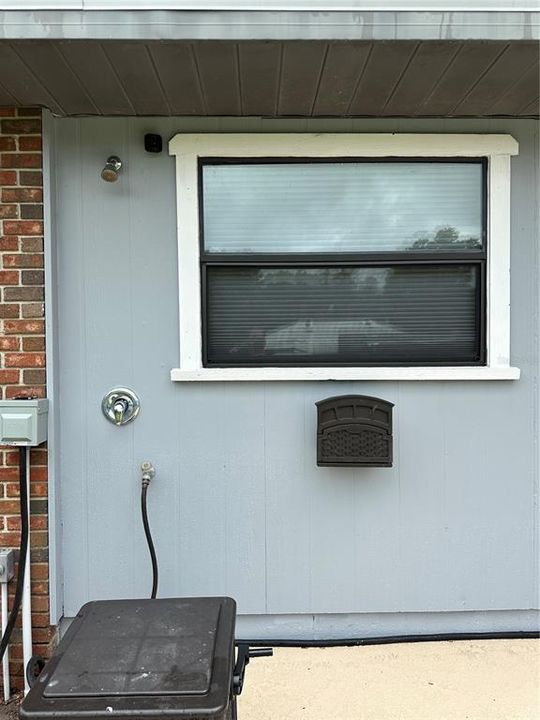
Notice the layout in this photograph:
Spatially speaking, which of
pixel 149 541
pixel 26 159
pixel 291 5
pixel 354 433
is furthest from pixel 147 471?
pixel 291 5

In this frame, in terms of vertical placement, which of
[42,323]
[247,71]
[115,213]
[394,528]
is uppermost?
[247,71]

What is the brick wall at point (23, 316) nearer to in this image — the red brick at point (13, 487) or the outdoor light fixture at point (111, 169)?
the red brick at point (13, 487)

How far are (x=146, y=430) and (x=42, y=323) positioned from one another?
2.17 feet

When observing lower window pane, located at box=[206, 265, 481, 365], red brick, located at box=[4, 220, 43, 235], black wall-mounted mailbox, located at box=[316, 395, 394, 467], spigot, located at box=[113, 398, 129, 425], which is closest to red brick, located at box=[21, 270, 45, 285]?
red brick, located at box=[4, 220, 43, 235]

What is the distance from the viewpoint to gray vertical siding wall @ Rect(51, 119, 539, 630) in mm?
2402

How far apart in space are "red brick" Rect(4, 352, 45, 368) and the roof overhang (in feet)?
3.49

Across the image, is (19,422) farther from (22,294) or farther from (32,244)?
(32,244)

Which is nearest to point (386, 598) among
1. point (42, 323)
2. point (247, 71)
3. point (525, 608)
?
point (525, 608)

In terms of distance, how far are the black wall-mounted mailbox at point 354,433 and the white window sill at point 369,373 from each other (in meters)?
0.13

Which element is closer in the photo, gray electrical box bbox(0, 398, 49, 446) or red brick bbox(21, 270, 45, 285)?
gray electrical box bbox(0, 398, 49, 446)

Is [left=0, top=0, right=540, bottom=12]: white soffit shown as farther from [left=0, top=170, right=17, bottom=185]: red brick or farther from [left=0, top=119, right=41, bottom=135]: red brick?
[left=0, top=170, right=17, bottom=185]: red brick

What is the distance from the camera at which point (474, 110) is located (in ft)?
7.63

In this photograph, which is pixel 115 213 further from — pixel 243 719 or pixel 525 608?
pixel 525 608

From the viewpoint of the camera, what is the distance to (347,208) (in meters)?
2.46
